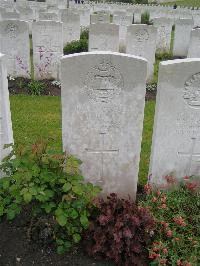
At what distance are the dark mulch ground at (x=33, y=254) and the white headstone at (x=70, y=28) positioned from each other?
400 inches

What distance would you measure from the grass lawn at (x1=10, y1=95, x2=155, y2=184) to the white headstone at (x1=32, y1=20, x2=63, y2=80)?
4.34 feet

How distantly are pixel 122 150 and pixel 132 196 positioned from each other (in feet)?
2.38

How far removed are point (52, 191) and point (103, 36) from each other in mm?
6933

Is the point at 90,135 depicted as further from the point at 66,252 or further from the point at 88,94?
the point at 66,252

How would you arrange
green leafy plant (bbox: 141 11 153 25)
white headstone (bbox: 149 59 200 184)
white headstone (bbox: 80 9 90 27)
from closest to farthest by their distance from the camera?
white headstone (bbox: 149 59 200 184) < white headstone (bbox: 80 9 90 27) < green leafy plant (bbox: 141 11 153 25)

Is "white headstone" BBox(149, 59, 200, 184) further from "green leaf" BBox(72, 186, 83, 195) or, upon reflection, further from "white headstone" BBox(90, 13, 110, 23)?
"white headstone" BBox(90, 13, 110, 23)

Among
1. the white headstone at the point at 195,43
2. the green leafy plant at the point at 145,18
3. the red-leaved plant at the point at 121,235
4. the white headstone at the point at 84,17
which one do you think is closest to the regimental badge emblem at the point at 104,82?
the red-leaved plant at the point at 121,235

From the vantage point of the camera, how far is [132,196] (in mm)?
4875

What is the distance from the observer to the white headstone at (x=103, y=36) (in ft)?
32.4

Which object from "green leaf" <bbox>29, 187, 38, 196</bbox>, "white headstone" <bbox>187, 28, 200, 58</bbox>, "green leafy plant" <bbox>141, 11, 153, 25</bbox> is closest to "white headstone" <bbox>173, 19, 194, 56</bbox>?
"white headstone" <bbox>187, 28, 200, 58</bbox>

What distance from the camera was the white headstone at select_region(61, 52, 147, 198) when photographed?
405 centimetres

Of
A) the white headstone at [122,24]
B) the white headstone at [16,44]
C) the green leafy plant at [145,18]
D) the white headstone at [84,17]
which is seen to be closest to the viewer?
the white headstone at [16,44]

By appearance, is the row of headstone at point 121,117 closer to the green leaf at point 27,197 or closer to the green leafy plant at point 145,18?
the green leaf at point 27,197

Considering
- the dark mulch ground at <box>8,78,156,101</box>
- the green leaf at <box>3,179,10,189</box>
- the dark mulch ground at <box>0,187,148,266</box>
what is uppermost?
the green leaf at <box>3,179,10,189</box>
